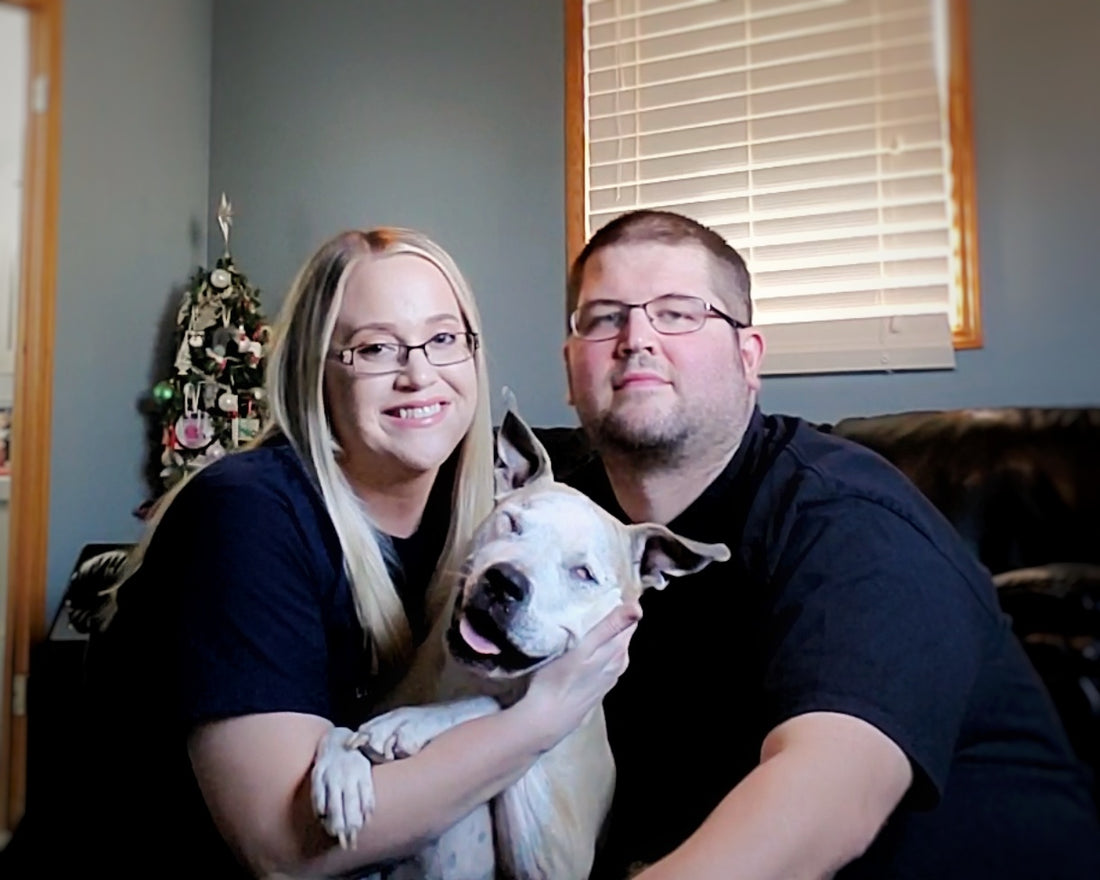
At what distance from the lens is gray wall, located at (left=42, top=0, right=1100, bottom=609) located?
235cm

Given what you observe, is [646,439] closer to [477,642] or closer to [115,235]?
[477,642]

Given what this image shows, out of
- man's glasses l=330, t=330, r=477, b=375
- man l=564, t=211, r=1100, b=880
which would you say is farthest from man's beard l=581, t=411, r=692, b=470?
Answer: man's glasses l=330, t=330, r=477, b=375

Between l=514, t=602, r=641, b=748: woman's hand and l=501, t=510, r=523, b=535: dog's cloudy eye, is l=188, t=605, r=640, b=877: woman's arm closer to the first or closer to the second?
l=514, t=602, r=641, b=748: woman's hand

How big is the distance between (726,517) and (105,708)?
0.77 meters

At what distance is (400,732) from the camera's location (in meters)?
0.93

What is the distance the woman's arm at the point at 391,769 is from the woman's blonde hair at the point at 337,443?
0.17 meters

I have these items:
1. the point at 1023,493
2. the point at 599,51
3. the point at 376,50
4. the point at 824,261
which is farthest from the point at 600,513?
the point at 376,50

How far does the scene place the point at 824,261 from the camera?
2.59 metres

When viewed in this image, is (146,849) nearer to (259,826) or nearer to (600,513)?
(259,826)

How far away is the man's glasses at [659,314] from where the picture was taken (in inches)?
47.4

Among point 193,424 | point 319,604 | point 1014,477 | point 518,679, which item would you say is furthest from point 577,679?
point 193,424

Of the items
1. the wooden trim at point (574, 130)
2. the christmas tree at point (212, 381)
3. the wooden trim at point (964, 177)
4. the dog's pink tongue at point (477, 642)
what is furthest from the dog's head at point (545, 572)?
the christmas tree at point (212, 381)

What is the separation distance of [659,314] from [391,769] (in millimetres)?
619

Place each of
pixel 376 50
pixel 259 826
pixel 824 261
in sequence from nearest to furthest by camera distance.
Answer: pixel 259 826 → pixel 824 261 → pixel 376 50
